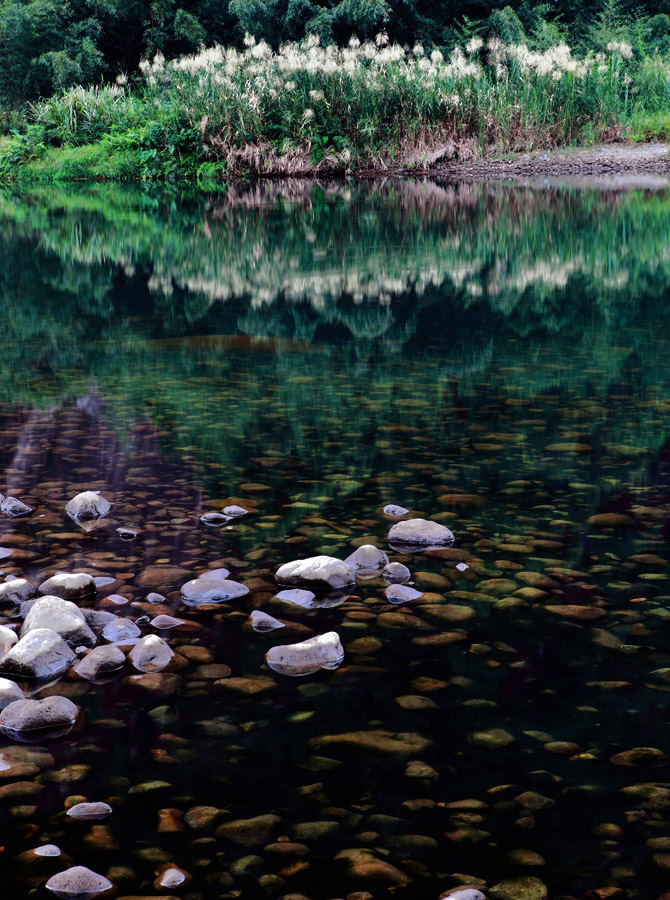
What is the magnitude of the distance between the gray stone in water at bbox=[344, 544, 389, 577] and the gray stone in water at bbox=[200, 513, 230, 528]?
21.3 inches

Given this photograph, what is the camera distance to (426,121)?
19.1 m

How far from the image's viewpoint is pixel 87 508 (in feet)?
10.2

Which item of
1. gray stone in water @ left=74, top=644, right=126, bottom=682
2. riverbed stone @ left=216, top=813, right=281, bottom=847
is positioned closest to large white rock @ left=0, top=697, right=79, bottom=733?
gray stone in water @ left=74, top=644, right=126, bottom=682

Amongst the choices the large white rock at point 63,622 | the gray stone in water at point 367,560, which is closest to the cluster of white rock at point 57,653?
the large white rock at point 63,622

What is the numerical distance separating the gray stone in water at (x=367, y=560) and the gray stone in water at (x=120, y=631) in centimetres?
64

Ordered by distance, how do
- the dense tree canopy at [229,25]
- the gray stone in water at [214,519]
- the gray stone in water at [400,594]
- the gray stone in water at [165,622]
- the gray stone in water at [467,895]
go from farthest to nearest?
the dense tree canopy at [229,25] → the gray stone in water at [214,519] → the gray stone in water at [400,594] → the gray stone in water at [165,622] → the gray stone in water at [467,895]

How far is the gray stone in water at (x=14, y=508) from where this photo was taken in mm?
3145

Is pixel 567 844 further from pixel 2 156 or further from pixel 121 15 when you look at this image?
pixel 121 15

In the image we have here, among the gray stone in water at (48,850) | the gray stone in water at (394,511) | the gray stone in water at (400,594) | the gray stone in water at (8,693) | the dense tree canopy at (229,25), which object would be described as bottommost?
the gray stone in water at (48,850)

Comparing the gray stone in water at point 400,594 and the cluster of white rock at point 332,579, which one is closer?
the cluster of white rock at point 332,579

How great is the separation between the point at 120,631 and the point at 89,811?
686 millimetres

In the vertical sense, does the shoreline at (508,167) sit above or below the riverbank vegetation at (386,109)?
below

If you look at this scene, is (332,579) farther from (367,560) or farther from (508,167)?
(508,167)

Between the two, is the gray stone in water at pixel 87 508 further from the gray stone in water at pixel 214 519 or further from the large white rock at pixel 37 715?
the large white rock at pixel 37 715
